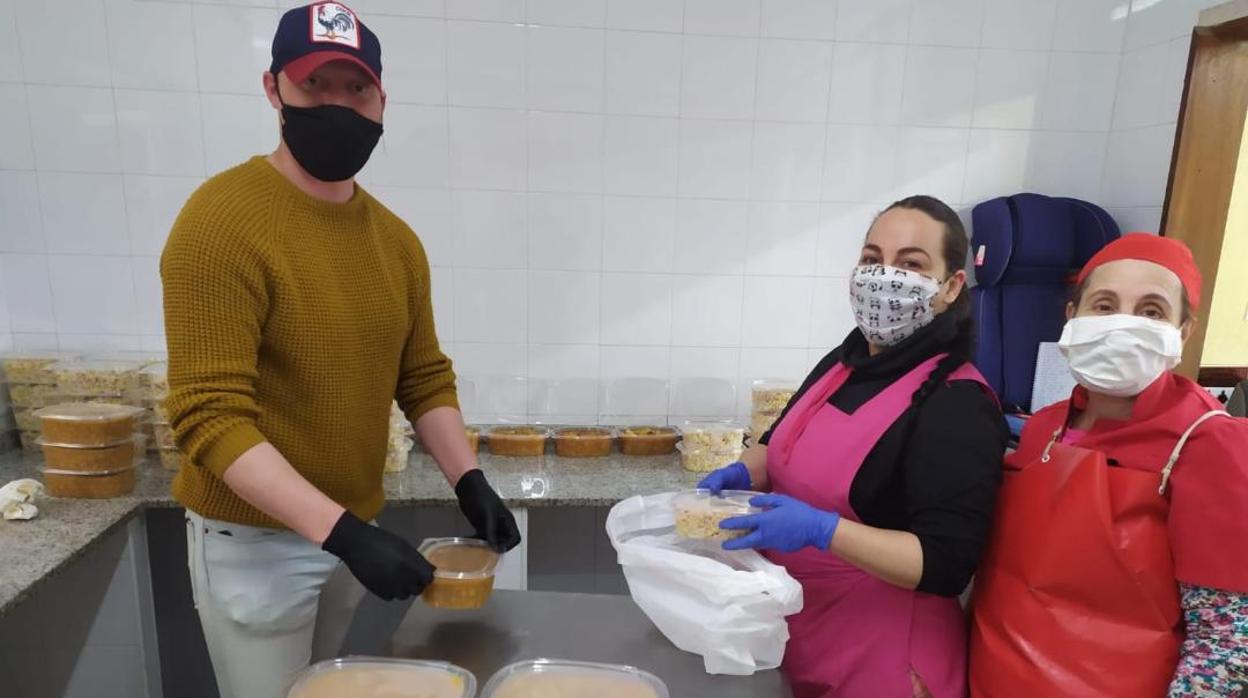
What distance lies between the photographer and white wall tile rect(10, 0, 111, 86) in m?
2.26

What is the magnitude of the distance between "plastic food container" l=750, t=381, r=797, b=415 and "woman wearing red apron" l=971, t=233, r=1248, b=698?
125 cm

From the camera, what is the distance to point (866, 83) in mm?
2555

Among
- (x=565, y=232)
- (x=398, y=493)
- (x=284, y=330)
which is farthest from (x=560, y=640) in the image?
(x=565, y=232)

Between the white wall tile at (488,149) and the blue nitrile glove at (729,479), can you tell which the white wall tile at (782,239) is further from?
the blue nitrile glove at (729,479)

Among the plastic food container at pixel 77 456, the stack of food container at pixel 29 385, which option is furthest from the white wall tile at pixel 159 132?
the plastic food container at pixel 77 456

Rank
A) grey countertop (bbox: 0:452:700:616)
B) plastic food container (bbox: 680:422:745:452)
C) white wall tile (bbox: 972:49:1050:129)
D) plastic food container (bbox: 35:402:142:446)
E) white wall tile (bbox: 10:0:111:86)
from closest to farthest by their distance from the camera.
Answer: grey countertop (bbox: 0:452:700:616) → plastic food container (bbox: 35:402:142:446) → white wall tile (bbox: 10:0:111:86) → plastic food container (bbox: 680:422:745:452) → white wall tile (bbox: 972:49:1050:129)

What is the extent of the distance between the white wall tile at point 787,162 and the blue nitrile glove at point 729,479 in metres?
1.43

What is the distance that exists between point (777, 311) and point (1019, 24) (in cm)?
143

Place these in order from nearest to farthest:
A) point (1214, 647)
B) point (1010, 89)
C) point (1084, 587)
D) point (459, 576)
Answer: point (1214, 647), point (1084, 587), point (459, 576), point (1010, 89)

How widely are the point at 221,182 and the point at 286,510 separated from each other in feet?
2.00

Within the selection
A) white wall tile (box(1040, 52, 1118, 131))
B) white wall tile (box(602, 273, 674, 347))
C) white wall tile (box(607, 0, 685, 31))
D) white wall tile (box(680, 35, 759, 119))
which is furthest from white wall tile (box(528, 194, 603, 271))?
white wall tile (box(1040, 52, 1118, 131))

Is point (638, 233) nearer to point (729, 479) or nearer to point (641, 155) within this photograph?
point (641, 155)

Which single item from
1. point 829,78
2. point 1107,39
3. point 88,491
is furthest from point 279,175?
point 1107,39

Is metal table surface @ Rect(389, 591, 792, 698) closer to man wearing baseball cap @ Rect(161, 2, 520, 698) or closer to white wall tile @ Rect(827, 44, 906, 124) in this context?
man wearing baseball cap @ Rect(161, 2, 520, 698)
